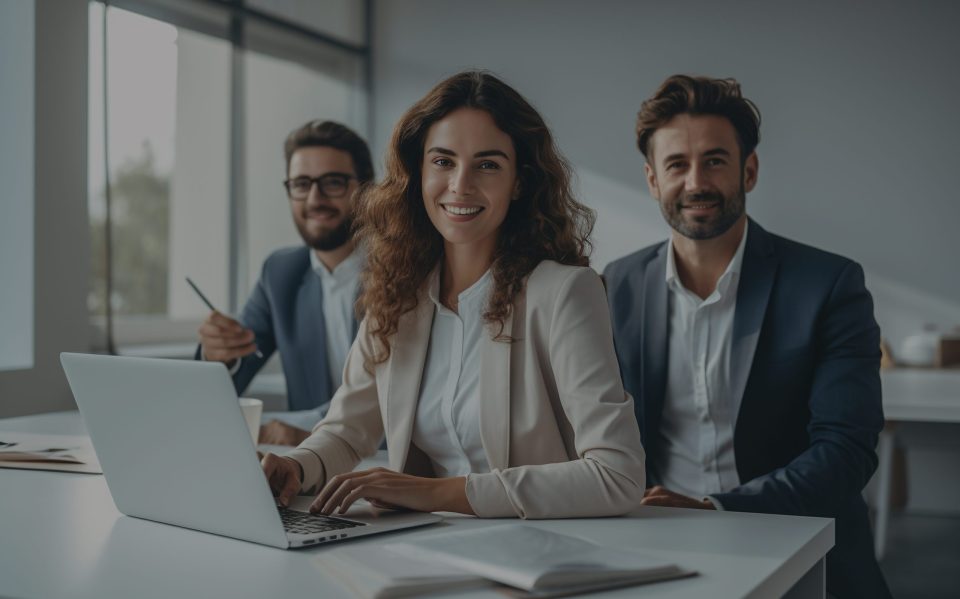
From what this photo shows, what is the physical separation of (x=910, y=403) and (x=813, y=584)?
1.61 meters

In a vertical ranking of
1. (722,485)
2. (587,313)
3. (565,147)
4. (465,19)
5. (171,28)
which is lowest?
(722,485)

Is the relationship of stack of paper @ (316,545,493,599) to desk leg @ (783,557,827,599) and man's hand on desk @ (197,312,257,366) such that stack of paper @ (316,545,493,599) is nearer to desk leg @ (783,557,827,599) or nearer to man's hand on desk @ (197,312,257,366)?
desk leg @ (783,557,827,599)

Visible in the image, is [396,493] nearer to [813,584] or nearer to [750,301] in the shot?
[813,584]

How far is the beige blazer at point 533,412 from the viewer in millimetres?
1362

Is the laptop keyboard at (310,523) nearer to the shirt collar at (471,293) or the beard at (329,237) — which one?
the shirt collar at (471,293)

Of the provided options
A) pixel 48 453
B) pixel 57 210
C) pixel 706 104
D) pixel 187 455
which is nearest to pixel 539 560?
pixel 187 455

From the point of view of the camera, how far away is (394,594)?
973 mm

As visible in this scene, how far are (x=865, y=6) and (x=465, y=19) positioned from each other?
216 cm

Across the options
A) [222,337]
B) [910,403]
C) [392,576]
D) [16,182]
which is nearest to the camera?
[392,576]

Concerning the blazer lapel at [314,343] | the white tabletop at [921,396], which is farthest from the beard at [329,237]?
the white tabletop at [921,396]

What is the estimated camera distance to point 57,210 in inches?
144

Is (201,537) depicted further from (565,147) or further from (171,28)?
(565,147)

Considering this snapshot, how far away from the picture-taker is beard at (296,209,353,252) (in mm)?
2982

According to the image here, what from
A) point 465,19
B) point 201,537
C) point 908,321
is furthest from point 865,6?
point 201,537
